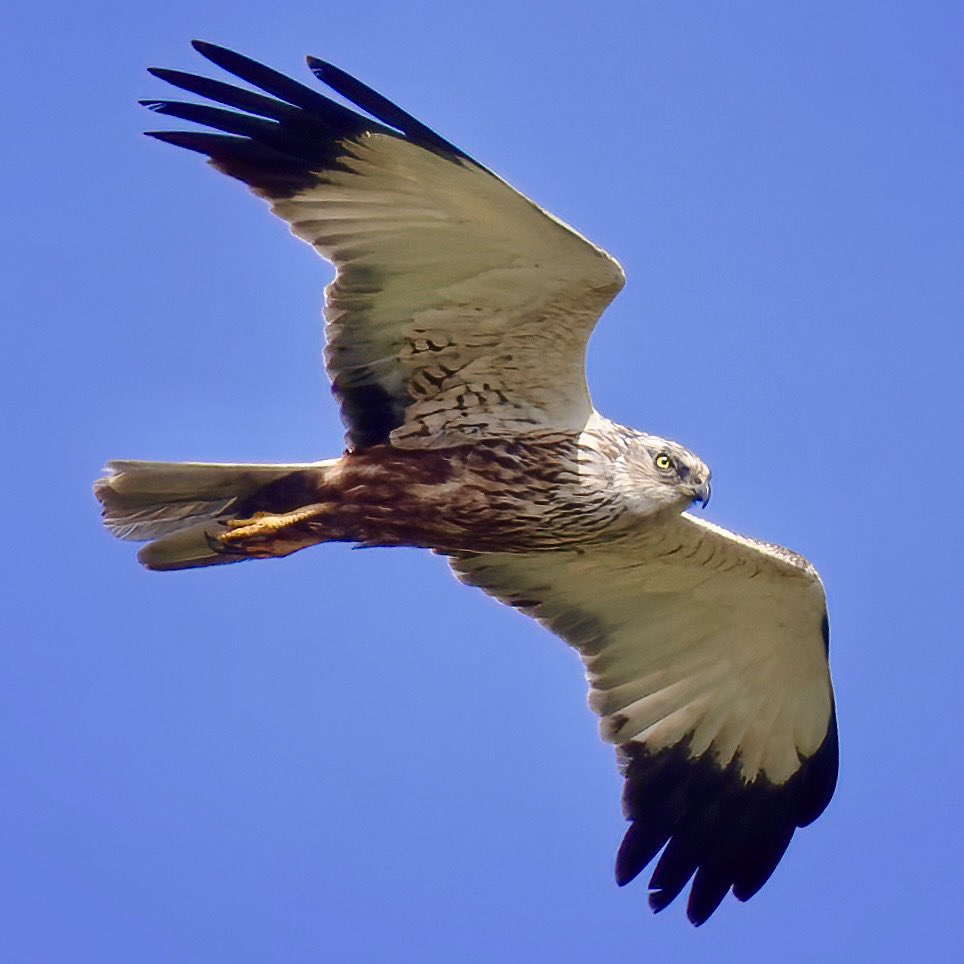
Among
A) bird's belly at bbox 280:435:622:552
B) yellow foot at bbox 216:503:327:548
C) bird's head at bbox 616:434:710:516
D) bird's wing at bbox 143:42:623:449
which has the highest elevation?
bird's wing at bbox 143:42:623:449

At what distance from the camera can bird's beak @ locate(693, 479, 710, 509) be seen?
8703 mm

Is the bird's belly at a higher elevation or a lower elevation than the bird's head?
lower

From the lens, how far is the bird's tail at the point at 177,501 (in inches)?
344

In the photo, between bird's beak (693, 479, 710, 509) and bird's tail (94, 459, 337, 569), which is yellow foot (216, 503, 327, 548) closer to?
bird's tail (94, 459, 337, 569)

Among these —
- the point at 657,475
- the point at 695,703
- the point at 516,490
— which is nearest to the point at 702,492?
the point at 657,475

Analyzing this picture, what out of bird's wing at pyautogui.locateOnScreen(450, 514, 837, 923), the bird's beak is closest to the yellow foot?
bird's wing at pyautogui.locateOnScreen(450, 514, 837, 923)

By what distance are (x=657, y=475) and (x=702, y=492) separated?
0.25 m

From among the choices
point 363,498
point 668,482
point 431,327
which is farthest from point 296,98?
A: point 668,482

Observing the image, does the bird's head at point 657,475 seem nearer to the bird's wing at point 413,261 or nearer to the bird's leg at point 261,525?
the bird's wing at point 413,261

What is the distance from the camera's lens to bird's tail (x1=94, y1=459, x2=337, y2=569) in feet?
28.6

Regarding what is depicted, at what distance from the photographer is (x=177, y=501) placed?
8.84 metres

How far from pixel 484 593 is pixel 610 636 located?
75cm

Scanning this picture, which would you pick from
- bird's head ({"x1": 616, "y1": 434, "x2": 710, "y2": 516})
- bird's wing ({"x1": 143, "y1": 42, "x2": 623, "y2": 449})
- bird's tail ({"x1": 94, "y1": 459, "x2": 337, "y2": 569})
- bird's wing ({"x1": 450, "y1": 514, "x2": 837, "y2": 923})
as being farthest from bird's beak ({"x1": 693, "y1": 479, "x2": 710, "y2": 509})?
bird's tail ({"x1": 94, "y1": 459, "x2": 337, "y2": 569})

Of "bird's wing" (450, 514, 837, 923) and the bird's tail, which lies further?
"bird's wing" (450, 514, 837, 923)
